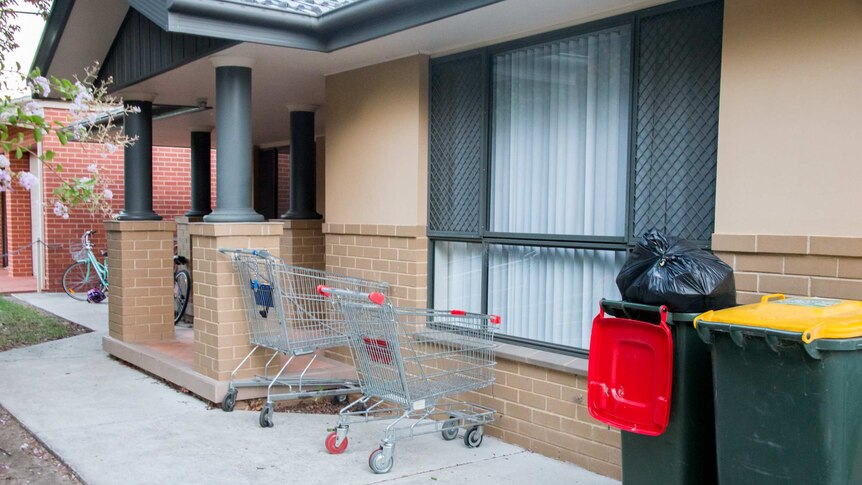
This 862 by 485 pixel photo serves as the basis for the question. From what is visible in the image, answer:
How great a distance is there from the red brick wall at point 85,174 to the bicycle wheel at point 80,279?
441mm

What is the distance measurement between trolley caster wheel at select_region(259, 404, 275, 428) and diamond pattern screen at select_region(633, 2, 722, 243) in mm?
3107

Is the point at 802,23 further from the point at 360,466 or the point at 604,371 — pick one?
the point at 360,466

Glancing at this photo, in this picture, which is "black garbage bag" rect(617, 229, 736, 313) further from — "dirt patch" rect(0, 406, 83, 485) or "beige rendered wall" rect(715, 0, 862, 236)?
"dirt patch" rect(0, 406, 83, 485)

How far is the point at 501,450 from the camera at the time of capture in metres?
5.28

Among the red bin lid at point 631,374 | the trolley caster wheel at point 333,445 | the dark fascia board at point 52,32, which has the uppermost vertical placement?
the dark fascia board at point 52,32

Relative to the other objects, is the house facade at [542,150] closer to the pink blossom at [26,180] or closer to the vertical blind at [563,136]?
the vertical blind at [563,136]

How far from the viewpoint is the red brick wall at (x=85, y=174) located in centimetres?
1404

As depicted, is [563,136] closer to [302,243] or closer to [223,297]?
[223,297]

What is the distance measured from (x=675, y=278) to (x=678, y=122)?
58.3 inches

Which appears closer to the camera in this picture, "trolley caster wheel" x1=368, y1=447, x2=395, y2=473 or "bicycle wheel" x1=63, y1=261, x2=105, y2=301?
"trolley caster wheel" x1=368, y1=447, x2=395, y2=473

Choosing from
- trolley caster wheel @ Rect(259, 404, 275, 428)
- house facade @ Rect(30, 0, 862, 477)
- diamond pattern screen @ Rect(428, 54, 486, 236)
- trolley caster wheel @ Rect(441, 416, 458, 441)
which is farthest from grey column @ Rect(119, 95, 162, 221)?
trolley caster wheel @ Rect(441, 416, 458, 441)

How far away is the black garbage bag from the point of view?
3381 millimetres

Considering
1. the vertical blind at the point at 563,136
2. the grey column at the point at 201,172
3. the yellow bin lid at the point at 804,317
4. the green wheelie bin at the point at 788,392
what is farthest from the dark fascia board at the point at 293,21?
the grey column at the point at 201,172

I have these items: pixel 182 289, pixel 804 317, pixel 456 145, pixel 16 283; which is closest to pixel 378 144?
pixel 456 145
